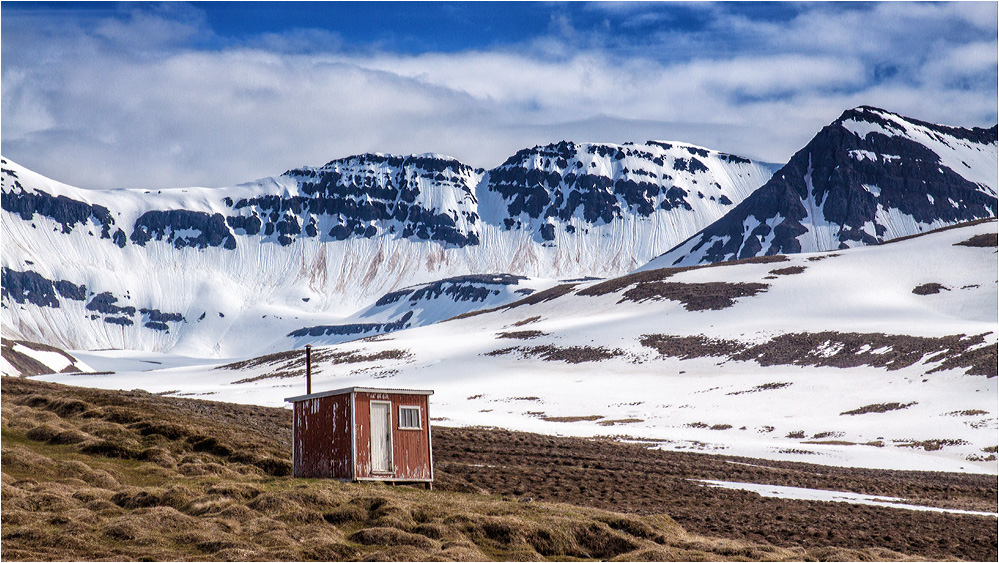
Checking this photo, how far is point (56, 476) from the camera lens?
27.9 meters

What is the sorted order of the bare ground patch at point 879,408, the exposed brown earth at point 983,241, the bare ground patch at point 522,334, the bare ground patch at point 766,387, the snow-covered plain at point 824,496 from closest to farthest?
the snow-covered plain at point 824,496 → the bare ground patch at point 879,408 → the bare ground patch at point 766,387 → the bare ground patch at point 522,334 → the exposed brown earth at point 983,241

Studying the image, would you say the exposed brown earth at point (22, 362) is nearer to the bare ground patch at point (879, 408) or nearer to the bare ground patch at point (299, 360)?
the bare ground patch at point (299, 360)

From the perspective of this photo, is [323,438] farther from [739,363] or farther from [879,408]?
[739,363]

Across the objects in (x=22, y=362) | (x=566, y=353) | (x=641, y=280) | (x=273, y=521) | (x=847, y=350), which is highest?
(x=641, y=280)

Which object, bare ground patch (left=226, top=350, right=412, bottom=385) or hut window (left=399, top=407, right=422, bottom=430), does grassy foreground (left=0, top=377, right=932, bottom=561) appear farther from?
bare ground patch (left=226, top=350, right=412, bottom=385)

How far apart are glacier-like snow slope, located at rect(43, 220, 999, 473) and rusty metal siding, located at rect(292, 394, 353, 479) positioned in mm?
29587

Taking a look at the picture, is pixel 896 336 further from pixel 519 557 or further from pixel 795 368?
pixel 519 557

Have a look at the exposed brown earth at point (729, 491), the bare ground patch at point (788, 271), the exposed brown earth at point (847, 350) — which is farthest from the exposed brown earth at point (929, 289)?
the exposed brown earth at point (729, 491)

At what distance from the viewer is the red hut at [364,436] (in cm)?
3148

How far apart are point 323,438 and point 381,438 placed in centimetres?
205

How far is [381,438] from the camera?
3219 cm

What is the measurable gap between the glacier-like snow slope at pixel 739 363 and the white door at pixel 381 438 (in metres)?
28.4

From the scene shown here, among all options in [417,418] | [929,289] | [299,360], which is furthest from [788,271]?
[417,418]

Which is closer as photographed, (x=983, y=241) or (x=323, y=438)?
(x=323, y=438)
